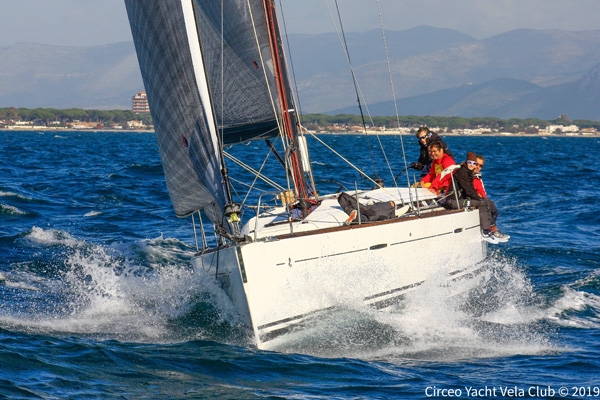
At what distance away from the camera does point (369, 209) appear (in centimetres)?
984

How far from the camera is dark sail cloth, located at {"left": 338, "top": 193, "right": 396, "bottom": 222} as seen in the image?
32.0 feet

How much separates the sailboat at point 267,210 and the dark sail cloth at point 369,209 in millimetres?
14

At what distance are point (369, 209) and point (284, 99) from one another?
2.22 metres

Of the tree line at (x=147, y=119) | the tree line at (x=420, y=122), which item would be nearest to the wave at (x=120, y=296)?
the tree line at (x=147, y=119)

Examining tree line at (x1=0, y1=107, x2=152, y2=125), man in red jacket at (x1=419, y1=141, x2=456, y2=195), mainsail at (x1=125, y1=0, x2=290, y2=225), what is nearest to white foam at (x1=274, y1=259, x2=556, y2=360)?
man in red jacket at (x1=419, y1=141, x2=456, y2=195)

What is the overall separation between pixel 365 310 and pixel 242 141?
12.6 ft

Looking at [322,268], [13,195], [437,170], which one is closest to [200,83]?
[322,268]

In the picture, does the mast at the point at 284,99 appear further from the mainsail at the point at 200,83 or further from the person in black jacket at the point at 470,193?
the person in black jacket at the point at 470,193

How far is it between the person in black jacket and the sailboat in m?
0.21

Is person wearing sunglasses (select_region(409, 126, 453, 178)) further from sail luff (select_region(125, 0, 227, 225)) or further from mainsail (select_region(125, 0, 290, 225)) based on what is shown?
sail luff (select_region(125, 0, 227, 225))

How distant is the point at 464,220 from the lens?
11.2 metres

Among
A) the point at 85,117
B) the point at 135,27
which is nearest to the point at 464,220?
the point at 135,27

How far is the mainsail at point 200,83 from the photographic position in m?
9.22

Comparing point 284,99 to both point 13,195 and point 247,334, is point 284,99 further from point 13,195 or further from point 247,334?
point 13,195
